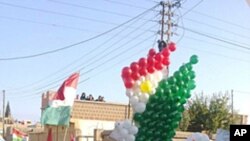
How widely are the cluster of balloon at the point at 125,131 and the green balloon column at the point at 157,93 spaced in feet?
Result: 0.13

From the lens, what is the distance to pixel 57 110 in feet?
44.8

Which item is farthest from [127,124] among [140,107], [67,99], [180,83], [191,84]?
[67,99]

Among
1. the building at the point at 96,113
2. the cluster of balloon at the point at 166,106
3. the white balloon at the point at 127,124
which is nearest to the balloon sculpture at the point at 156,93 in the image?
the cluster of balloon at the point at 166,106

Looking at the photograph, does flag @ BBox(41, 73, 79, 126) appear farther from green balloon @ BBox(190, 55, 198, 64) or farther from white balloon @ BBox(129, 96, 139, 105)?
green balloon @ BBox(190, 55, 198, 64)

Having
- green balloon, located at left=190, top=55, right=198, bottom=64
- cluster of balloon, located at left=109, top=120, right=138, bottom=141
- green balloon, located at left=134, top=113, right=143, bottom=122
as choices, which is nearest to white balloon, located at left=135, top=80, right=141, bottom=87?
green balloon, located at left=134, top=113, right=143, bottom=122

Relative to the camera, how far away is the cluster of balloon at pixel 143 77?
9109 mm

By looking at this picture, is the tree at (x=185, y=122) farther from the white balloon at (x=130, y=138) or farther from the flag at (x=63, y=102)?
the white balloon at (x=130, y=138)

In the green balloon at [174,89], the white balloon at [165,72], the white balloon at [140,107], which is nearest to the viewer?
the green balloon at [174,89]

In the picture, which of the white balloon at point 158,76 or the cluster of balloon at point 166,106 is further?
the white balloon at point 158,76

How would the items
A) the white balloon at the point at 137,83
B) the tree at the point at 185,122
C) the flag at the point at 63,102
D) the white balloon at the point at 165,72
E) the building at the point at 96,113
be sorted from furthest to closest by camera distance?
the tree at the point at 185,122, the building at the point at 96,113, the flag at the point at 63,102, the white balloon at the point at 165,72, the white balloon at the point at 137,83

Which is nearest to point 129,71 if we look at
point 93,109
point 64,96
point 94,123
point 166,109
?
point 166,109

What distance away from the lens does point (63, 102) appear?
13.7 m

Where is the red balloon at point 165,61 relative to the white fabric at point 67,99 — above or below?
above

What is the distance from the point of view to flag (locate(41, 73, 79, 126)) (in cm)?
1355
